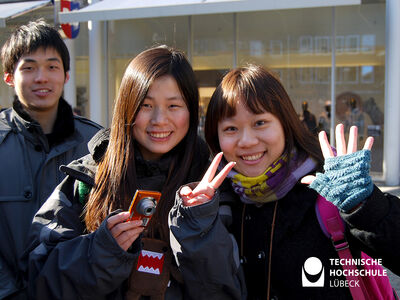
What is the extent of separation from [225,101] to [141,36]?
8.55 m

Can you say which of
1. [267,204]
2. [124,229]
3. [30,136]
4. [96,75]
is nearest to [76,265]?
[124,229]

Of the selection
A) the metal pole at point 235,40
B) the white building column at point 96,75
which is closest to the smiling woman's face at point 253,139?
the metal pole at point 235,40

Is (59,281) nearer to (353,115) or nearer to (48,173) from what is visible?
(48,173)

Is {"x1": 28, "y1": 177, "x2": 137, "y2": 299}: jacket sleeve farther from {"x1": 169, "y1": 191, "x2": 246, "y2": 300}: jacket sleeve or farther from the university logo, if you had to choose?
the university logo

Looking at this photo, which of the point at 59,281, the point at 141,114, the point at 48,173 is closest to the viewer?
the point at 59,281

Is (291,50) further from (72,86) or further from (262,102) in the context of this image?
(262,102)

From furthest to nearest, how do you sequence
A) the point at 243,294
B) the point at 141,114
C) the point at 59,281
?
the point at 141,114, the point at 243,294, the point at 59,281

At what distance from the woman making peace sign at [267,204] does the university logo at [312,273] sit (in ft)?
0.06

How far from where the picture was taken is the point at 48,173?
2207 millimetres

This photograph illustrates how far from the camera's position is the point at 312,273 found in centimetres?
168

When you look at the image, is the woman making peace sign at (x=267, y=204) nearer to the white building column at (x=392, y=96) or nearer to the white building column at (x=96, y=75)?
the white building column at (x=392, y=96)

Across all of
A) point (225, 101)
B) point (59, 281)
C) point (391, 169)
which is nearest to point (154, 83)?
point (225, 101)

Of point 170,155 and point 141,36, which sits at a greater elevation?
point 141,36

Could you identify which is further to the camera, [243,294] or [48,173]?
[48,173]
